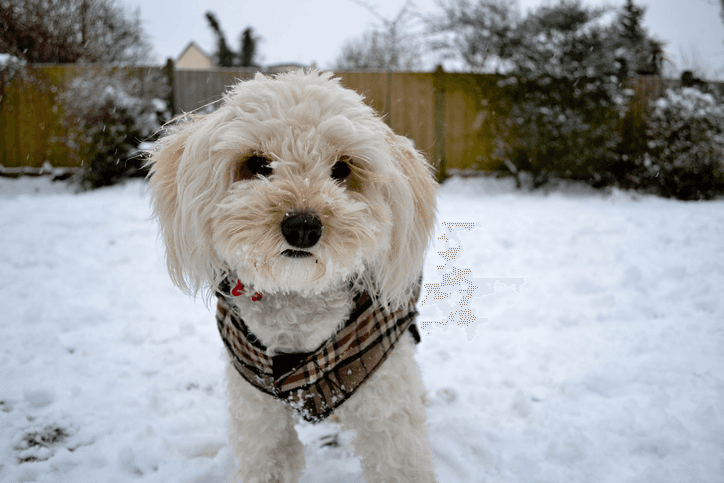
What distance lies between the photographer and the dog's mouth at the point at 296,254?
119cm

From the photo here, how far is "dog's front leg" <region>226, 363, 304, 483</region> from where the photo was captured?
58.4 inches

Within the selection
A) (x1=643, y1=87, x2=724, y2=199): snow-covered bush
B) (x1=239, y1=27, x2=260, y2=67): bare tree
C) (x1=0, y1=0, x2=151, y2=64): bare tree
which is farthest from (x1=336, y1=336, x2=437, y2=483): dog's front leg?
(x1=239, y1=27, x2=260, y2=67): bare tree

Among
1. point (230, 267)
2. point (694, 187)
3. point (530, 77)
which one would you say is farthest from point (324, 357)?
point (694, 187)

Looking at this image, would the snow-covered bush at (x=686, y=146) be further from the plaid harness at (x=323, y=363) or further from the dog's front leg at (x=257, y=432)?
the dog's front leg at (x=257, y=432)

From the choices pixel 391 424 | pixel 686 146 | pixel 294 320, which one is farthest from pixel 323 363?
pixel 686 146

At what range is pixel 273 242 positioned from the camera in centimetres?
116

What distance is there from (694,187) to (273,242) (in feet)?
27.7

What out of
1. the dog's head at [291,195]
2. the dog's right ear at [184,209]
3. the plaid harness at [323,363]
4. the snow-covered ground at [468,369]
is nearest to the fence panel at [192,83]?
the snow-covered ground at [468,369]

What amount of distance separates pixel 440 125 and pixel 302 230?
25.7 feet

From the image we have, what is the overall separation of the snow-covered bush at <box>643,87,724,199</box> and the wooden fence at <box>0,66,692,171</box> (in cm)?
78

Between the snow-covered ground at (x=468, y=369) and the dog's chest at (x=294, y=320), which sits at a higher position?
the dog's chest at (x=294, y=320)

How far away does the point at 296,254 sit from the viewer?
119 centimetres

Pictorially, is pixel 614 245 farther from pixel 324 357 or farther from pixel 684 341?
pixel 324 357

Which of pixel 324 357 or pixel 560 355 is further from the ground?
pixel 324 357
